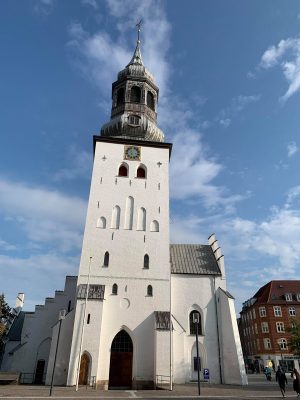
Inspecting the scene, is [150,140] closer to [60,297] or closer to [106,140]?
[106,140]

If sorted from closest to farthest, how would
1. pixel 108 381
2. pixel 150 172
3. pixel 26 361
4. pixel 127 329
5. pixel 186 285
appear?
pixel 108 381
pixel 127 329
pixel 26 361
pixel 186 285
pixel 150 172

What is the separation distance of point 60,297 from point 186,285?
11446 millimetres

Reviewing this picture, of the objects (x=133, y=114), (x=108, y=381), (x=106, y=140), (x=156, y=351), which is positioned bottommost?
(x=108, y=381)

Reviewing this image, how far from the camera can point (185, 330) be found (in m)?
26.4

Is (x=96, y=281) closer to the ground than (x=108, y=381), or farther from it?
farther from it

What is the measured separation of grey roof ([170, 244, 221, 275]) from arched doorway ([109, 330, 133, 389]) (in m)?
7.24

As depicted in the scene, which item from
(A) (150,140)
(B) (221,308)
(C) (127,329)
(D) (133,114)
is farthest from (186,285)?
(D) (133,114)

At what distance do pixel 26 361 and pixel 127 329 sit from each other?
935cm

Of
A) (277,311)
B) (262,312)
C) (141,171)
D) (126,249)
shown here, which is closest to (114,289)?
(126,249)

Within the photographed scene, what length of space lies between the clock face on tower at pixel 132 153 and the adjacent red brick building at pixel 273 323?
123 feet

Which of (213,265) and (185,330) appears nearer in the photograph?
(185,330)

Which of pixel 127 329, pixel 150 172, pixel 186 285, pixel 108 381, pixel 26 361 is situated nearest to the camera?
pixel 108 381

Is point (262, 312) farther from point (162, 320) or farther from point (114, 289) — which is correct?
point (114, 289)

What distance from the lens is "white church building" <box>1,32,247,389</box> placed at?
23.2 m
